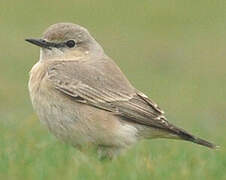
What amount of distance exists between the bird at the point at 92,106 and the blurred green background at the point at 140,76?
0.25 m

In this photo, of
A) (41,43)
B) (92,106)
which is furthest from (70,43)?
(92,106)

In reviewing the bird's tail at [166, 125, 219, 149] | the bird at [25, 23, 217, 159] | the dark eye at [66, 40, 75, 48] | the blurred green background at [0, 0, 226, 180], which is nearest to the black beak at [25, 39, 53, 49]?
the bird at [25, 23, 217, 159]

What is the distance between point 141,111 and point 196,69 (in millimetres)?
15842

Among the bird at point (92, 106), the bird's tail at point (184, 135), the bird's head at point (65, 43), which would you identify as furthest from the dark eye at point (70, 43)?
the bird's tail at point (184, 135)

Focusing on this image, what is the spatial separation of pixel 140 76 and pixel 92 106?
14063 millimetres

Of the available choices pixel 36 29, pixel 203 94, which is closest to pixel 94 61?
pixel 203 94

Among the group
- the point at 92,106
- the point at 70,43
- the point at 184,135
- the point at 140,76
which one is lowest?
the point at 140,76

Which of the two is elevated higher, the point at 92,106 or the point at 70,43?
the point at 70,43

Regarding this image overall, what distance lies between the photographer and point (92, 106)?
12.6 meters

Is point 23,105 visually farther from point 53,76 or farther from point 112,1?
point 112,1

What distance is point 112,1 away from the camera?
1431 inches

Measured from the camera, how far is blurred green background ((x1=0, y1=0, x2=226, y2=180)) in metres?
10.9

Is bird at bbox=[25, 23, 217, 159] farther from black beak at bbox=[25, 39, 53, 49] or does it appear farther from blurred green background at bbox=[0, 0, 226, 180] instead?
blurred green background at bbox=[0, 0, 226, 180]

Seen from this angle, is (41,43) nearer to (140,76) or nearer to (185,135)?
(185,135)
